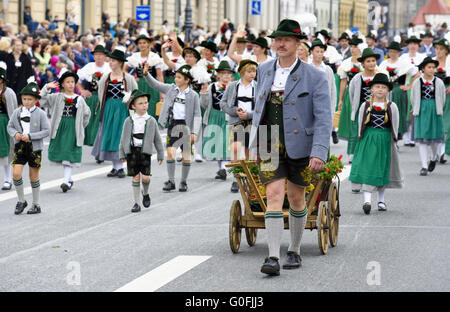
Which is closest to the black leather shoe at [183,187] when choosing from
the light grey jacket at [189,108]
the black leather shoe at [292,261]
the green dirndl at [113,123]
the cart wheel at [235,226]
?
the light grey jacket at [189,108]

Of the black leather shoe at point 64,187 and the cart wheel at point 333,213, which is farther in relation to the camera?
the black leather shoe at point 64,187

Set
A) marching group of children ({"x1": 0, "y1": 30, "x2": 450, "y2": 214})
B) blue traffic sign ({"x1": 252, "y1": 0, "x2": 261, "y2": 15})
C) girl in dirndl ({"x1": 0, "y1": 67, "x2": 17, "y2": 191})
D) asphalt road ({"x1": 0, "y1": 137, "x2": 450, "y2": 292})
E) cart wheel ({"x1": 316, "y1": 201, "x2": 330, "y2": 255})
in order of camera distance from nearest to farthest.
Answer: asphalt road ({"x1": 0, "y1": 137, "x2": 450, "y2": 292}), cart wheel ({"x1": 316, "y1": 201, "x2": 330, "y2": 255}), marching group of children ({"x1": 0, "y1": 30, "x2": 450, "y2": 214}), girl in dirndl ({"x1": 0, "y1": 67, "x2": 17, "y2": 191}), blue traffic sign ({"x1": 252, "y1": 0, "x2": 261, "y2": 15})

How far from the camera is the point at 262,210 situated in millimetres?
9539

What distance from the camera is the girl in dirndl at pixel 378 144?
12.5m

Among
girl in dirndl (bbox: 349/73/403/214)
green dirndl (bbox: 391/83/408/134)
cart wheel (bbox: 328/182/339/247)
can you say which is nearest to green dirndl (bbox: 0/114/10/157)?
girl in dirndl (bbox: 349/73/403/214)

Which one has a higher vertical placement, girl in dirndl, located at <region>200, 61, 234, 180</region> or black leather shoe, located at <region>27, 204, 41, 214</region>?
girl in dirndl, located at <region>200, 61, 234, 180</region>

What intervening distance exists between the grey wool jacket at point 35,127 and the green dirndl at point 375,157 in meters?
3.69

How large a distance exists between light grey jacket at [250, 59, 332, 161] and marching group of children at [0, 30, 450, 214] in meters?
1.75

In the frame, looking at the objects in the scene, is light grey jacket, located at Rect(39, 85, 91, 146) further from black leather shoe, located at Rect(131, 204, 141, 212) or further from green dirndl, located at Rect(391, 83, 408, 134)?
green dirndl, located at Rect(391, 83, 408, 134)

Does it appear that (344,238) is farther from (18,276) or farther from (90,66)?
(90,66)

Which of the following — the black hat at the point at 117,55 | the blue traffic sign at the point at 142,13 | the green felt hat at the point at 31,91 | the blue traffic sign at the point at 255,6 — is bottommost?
the green felt hat at the point at 31,91

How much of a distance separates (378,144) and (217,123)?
412 centimetres

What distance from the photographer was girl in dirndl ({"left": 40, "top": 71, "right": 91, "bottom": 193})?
1482 centimetres

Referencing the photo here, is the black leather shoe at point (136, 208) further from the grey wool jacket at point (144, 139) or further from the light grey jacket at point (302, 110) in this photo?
the light grey jacket at point (302, 110)
